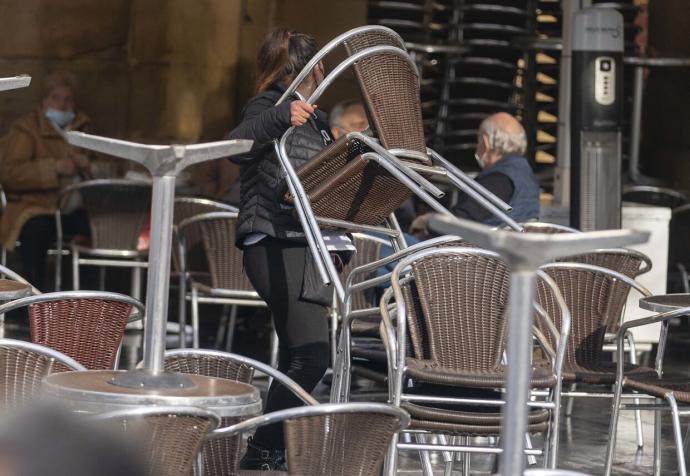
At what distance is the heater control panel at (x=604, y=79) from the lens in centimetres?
757

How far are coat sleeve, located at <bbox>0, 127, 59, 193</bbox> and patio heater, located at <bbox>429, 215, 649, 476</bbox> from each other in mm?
6851

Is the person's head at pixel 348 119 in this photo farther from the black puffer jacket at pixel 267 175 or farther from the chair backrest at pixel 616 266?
the black puffer jacket at pixel 267 175

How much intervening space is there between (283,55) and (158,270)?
2.12 meters

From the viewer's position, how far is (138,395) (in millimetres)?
2508

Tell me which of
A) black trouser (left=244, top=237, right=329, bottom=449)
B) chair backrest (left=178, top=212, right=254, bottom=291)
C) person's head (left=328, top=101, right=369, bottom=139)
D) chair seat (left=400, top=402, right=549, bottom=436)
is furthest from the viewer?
person's head (left=328, top=101, right=369, bottom=139)

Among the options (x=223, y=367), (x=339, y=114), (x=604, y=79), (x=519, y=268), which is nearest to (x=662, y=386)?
(x=223, y=367)

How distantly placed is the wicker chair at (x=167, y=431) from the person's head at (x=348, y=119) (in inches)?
181

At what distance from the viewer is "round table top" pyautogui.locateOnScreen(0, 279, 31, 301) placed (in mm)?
3963

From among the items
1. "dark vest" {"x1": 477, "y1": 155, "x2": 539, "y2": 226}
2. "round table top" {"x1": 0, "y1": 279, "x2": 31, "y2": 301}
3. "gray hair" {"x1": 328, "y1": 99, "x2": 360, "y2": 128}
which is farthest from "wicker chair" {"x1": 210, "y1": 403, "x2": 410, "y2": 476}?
"gray hair" {"x1": 328, "y1": 99, "x2": 360, "y2": 128}

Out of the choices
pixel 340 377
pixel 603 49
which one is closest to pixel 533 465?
pixel 340 377

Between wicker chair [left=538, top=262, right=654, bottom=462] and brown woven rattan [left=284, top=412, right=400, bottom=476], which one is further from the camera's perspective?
wicker chair [left=538, top=262, right=654, bottom=462]

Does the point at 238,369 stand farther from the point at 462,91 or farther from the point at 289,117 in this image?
the point at 462,91

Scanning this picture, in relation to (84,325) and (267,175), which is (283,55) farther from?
(84,325)

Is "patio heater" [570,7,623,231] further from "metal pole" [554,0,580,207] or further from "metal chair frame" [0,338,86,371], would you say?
"metal chair frame" [0,338,86,371]
